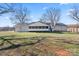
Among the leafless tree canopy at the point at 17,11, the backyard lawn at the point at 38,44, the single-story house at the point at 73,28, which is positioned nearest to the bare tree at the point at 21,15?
the leafless tree canopy at the point at 17,11

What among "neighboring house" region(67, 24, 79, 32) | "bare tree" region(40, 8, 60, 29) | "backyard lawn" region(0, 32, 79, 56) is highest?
"bare tree" region(40, 8, 60, 29)

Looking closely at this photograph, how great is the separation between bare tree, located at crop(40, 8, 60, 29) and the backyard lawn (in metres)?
0.13

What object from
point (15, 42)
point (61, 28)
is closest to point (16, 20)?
point (15, 42)

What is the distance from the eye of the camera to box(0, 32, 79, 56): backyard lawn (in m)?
3.44

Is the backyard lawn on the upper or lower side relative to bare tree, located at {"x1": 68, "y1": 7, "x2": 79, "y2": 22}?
lower

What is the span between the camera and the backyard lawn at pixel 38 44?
11.3 feet

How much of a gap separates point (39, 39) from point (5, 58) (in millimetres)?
423

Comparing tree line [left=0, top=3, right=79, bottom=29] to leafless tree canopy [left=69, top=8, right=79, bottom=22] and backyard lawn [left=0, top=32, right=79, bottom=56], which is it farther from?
backyard lawn [left=0, top=32, right=79, bottom=56]

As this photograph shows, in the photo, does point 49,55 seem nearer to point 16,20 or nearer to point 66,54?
point 66,54

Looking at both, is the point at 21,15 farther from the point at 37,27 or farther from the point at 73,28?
the point at 73,28

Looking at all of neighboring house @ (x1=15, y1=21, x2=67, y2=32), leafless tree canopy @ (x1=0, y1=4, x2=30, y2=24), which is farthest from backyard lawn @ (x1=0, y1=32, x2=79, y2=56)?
leafless tree canopy @ (x1=0, y1=4, x2=30, y2=24)

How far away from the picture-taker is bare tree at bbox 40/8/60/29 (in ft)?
11.3

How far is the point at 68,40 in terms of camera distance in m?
3.48

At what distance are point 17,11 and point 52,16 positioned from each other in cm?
39
